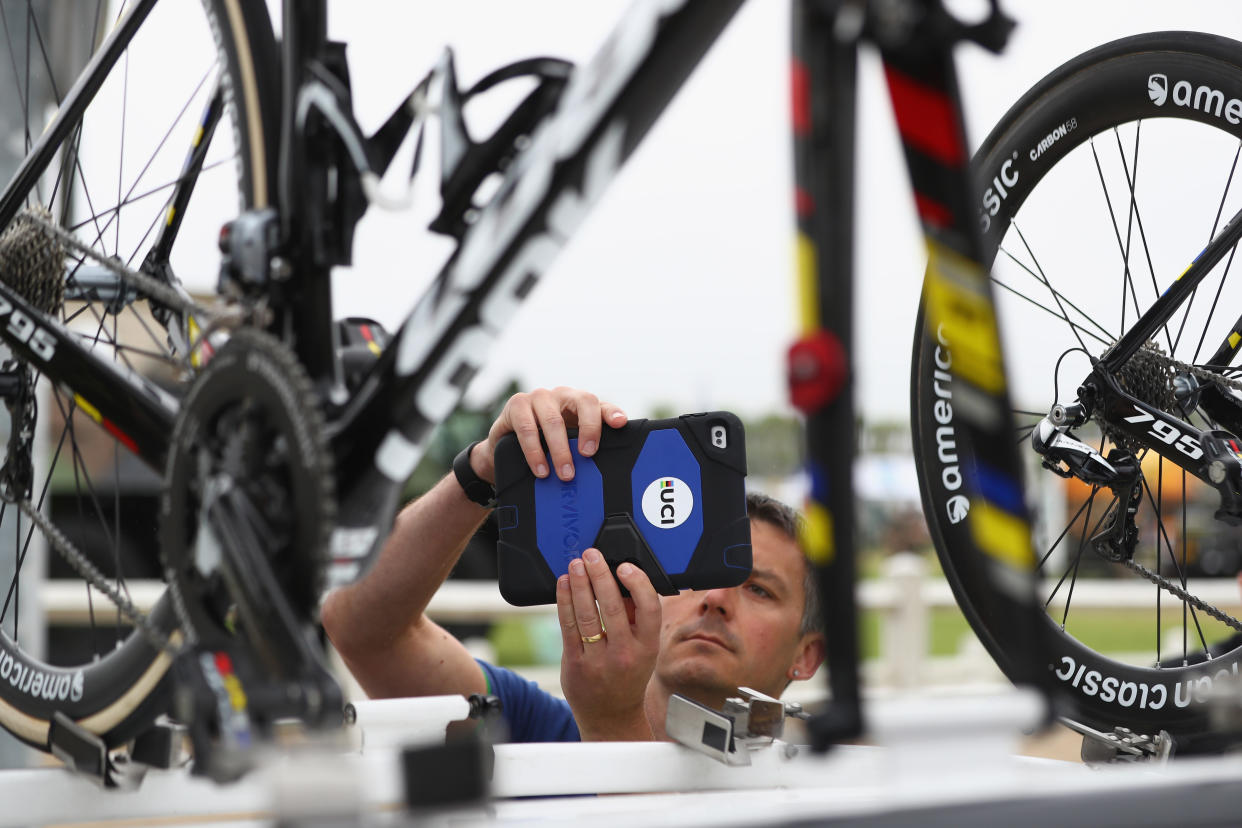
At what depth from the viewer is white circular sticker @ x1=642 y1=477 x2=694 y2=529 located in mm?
1235

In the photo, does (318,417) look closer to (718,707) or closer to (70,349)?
(70,349)

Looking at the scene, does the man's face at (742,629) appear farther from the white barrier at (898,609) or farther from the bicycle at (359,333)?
the white barrier at (898,609)

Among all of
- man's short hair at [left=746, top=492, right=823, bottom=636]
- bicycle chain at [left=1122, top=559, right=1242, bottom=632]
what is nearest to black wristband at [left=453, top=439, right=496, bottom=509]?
man's short hair at [left=746, top=492, right=823, bottom=636]

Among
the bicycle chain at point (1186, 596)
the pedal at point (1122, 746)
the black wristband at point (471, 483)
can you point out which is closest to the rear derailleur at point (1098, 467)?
the bicycle chain at point (1186, 596)

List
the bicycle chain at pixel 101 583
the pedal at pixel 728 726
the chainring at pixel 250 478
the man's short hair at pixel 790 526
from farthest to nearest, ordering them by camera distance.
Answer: the man's short hair at pixel 790 526 < the pedal at pixel 728 726 < the bicycle chain at pixel 101 583 < the chainring at pixel 250 478

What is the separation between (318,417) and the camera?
2.91 ft

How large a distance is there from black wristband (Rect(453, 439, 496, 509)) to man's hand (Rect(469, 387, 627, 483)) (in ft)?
Result: 0.58

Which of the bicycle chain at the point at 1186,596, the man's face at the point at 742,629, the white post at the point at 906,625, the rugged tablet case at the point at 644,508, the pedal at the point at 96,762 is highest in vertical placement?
the rugged tablet case at the point at 644,508

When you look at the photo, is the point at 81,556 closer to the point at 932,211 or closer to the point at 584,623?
the point at 584,623

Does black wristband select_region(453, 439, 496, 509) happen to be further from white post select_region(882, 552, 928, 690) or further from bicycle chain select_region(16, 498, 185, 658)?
white post select_region(882, 552, 928, 690)

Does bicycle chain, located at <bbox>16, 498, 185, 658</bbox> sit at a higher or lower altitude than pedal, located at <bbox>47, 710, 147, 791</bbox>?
higher

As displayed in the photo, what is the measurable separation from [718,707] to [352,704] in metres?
0.58

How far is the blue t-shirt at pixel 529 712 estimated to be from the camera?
1845 millimetres

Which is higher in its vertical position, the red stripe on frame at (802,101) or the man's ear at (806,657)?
the red stripe on frame at (802,101)
